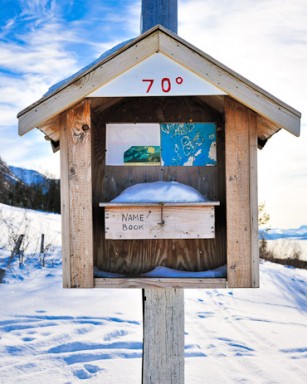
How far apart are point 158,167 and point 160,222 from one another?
21.1 inches

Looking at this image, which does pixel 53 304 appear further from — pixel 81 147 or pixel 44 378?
pixel 81 147

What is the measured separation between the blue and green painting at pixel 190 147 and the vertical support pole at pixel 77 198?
60 centimetres

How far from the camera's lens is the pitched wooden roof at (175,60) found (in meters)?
2.79

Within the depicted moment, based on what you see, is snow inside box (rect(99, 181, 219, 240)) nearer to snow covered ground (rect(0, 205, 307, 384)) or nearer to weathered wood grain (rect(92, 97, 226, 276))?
weathered wood grain (rect(92, 97, 226, 276))

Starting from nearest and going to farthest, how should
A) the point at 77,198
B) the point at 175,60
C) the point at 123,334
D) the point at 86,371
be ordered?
1. the point at 175,60
2. the point at 77,198
3. the point at 86,371
4. the point at 123,334

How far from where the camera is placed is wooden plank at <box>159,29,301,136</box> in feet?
9.16

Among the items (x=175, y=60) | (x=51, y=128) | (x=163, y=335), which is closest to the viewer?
(x=175, y=60)

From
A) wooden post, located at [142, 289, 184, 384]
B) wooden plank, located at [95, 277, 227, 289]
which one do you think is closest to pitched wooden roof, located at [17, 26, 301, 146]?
wooden plank, located at [95, 277, 227, 289]

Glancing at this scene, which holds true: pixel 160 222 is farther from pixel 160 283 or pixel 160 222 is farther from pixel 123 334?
pixel 123 334

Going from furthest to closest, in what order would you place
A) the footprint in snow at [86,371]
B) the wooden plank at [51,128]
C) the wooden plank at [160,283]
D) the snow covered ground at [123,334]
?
the snow covered ground at [123,334] < the footprint in snow at [86,371] < the wooden plank at [51,128] < the wooden plank at [160,283]

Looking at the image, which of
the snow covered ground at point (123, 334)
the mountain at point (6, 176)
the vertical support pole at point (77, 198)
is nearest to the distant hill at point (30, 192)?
the mountain at point (6, 176)

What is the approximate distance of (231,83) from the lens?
111 inches

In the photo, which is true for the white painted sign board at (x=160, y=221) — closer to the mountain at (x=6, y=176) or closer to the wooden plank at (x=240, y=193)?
the wooden plank at (x=240, y=193)

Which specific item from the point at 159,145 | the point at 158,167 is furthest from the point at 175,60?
the point at 158,167
